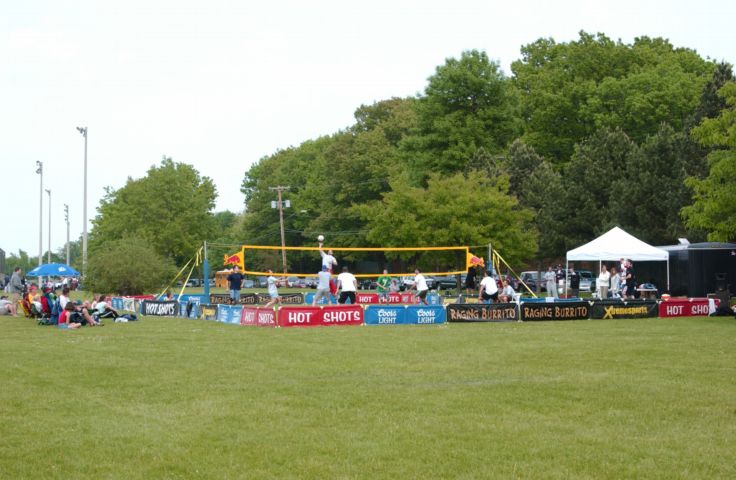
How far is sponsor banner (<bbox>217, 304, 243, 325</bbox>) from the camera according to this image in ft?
90.6

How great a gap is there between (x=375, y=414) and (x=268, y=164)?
A: 9513 cm

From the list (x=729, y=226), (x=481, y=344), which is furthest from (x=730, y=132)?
(x=481, y=344)

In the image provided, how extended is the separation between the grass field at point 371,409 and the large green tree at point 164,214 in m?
66.0

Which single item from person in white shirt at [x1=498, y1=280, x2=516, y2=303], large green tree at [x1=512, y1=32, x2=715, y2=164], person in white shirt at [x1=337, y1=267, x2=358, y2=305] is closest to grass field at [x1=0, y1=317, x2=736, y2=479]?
person in white shirt at [x1=337, y1=267, x2=358, y2=305]

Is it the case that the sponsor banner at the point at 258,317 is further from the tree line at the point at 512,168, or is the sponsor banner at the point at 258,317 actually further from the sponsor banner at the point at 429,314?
the tree line at the point at 512,168

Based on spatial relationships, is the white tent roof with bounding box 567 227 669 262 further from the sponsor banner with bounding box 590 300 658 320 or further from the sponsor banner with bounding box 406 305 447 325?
the sponsor banner with bounding box 406 305 447 325

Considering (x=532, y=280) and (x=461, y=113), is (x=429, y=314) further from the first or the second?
(x=461, y=113)

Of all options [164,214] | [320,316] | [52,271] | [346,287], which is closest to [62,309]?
[320,316]

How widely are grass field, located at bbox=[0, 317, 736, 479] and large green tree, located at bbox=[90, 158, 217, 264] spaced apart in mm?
65996

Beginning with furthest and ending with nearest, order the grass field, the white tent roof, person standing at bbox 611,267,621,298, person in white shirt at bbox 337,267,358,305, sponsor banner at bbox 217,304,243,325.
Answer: person standing at bbox 611,267,621,298
the white tent roof
person in white shirt at bbox 337,267,358,305
sponsor banner at bbox 217,304,243,325
the grass field

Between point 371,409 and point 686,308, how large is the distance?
2137cm

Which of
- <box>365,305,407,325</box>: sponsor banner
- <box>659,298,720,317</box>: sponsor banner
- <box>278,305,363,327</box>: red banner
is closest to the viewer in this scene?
<box>278,305,363,327</box>: red banner

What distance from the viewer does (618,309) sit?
28.9 meters

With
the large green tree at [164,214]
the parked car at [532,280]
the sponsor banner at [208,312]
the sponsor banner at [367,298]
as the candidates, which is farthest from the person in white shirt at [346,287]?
the large green tree at [164,214]
